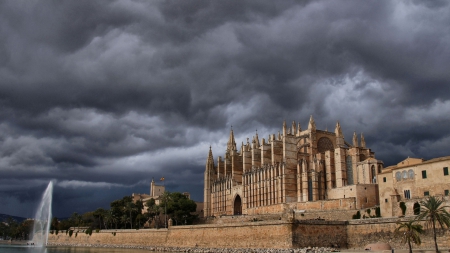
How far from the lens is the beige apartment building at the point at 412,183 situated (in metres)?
40.7

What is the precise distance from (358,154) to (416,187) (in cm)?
1753

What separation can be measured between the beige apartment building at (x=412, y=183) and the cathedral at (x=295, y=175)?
669 cm

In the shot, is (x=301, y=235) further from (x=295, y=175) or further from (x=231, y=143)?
(x=231, y=143)

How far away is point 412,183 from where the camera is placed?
43.5 m

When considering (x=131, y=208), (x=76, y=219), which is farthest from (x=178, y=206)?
(x=76, y=219)

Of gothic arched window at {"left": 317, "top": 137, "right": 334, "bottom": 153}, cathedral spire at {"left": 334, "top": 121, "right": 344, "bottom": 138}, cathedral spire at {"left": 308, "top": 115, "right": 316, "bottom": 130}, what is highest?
cathedral spire at {"left": 308, "top": 115, "right": 316, "bottom": 130}

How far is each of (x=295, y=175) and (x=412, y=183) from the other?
25.1m

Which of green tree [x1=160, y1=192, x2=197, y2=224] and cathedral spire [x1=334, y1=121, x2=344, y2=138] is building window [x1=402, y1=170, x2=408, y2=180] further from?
green tree [x1=160, y1=192, x2=197, y2=224]

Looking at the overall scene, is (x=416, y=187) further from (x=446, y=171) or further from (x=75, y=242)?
(x=75, y=242)

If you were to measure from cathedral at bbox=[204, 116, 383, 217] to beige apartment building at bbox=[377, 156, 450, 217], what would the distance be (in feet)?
21.9

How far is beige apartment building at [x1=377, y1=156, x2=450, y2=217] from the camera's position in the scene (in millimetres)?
40719

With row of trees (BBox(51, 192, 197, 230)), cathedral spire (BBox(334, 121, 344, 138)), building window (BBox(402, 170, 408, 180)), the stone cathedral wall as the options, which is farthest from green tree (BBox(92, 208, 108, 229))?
building window (BBox(402, 170, 408, 180))

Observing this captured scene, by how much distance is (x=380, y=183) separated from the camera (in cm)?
4725

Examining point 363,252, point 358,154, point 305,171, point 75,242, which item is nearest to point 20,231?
point 75,242
